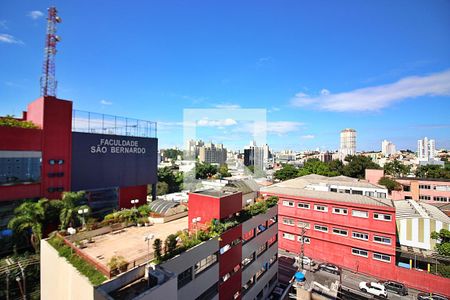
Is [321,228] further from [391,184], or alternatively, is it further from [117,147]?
[391,184]

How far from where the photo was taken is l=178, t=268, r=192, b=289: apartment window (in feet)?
32.8

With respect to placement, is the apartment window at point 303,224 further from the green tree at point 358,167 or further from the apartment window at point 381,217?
the green tree at point 358,167

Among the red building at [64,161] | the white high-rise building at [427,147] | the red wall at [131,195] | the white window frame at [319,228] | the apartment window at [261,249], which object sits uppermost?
the white high-rise building at [427,147]

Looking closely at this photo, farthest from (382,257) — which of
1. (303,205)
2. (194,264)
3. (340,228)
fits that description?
(194,264)

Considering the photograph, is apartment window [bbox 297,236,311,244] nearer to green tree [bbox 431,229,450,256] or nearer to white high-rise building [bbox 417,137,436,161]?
green tree [bbox 431,229,450,256]

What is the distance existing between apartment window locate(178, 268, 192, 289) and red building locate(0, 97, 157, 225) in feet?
46.5

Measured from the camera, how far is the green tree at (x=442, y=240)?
21.3m

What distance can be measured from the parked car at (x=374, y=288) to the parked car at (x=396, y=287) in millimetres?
844

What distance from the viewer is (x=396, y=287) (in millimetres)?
20750

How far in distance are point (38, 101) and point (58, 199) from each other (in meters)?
8.02

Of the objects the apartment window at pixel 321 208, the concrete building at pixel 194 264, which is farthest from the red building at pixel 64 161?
the apartment window at pixel 321 208

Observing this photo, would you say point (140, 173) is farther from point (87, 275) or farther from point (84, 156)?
point (87, 275)

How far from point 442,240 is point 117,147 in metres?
33.8

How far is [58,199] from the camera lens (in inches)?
706
